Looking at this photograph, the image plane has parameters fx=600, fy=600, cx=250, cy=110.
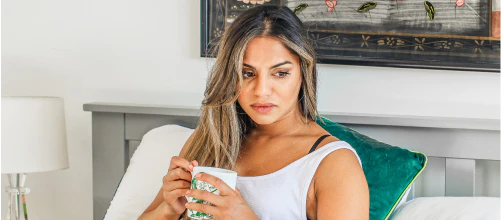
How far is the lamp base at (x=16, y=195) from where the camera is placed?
1.87m

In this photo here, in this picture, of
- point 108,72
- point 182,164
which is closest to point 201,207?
point 182,164

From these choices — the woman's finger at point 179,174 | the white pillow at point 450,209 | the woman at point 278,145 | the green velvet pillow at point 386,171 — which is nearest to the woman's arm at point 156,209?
the woman at point 278,145

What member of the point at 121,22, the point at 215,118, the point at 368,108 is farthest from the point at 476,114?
the point at 121,22

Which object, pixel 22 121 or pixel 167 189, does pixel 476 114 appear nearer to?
pixel 167 189

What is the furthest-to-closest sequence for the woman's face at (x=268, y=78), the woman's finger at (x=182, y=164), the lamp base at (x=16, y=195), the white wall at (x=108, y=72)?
1. the lamp base at (x=16, y=195)
2. the white wall at (x=108, y=72)
3. the woman's face at (x=268, y=78)
4. the woman's finger at (x=182, y=164)

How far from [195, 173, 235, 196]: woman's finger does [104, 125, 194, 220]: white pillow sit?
1.86 feet

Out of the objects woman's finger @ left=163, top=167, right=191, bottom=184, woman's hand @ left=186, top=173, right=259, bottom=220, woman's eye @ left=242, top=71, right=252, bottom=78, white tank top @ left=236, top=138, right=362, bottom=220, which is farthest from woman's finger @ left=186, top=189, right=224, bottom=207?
woman's eye @ left=242, top=71, right=252, bottom=78

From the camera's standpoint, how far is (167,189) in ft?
4.22

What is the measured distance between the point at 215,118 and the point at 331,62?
0.46 m

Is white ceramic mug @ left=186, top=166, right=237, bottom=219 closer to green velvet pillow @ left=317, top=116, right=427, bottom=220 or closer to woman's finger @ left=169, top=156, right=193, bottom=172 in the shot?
woman's finger @ left=169, top=156, right=193, bottom=172

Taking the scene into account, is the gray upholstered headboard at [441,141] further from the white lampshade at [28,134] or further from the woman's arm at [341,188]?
the woman's arm at [341,188]

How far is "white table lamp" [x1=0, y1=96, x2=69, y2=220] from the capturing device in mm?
1783

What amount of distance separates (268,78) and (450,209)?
54 cm

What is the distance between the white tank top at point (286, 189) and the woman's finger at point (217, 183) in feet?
0.67
